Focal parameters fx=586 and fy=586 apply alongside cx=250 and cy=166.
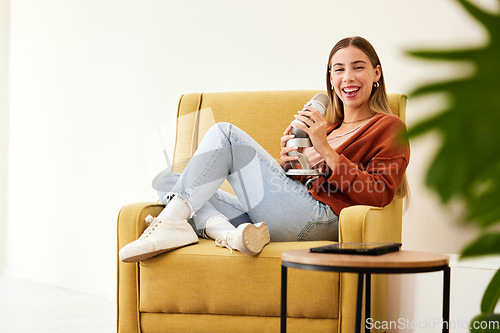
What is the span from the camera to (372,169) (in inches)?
70.4

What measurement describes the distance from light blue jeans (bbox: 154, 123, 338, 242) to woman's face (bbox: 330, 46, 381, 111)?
0.42 meters

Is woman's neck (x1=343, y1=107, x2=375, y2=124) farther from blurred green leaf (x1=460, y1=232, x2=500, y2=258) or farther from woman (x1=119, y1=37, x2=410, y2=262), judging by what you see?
blurred green leaf (x1=460, y1=232, x2=500, y2=258)

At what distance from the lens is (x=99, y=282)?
3379mm

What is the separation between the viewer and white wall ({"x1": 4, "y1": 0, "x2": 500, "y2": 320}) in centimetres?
235

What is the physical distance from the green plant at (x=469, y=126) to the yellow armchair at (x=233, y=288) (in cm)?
128

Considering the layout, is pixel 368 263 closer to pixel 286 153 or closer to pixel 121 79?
pixel 286 153

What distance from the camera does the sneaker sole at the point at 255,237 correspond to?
1.56 meters

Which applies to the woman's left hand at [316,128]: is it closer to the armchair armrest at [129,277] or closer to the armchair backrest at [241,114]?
the armchair backrest at [241,114]

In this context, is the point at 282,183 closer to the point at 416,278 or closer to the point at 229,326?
the point at 229,326

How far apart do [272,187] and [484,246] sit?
1457 mm

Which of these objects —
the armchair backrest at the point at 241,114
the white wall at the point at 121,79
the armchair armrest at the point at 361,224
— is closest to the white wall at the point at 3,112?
the white wall at the point at 121,79

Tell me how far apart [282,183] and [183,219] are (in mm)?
319

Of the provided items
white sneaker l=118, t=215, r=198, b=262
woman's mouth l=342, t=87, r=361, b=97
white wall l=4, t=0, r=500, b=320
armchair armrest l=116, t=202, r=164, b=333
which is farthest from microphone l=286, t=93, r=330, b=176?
white wall l=4, t=0, r=500, b=320

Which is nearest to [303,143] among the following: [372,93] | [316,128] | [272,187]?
[316,128]
